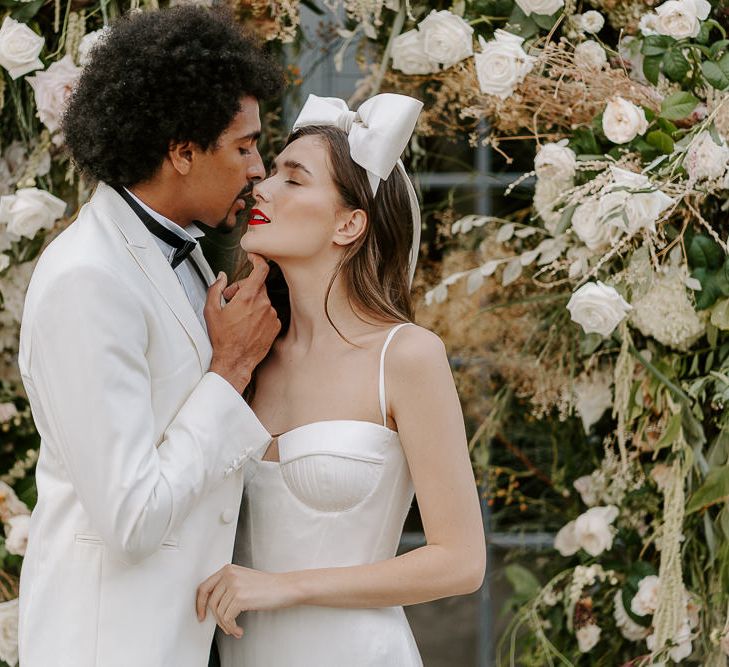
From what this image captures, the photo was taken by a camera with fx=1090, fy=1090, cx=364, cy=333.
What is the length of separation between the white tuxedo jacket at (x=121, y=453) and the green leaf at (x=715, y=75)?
4.04ft

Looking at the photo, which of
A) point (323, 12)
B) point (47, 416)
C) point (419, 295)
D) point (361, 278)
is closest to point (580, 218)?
point (361, 278)

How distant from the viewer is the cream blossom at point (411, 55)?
8.53 feet

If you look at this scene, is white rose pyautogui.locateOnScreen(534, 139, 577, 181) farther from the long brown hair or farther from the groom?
the groom

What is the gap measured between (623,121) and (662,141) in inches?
3.8

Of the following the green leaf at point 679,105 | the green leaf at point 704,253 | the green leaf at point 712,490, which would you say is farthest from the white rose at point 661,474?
the green leaf at point 679,105

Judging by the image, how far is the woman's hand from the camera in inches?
A: 71.1

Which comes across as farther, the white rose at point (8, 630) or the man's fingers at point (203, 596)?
the white rose at point (8, 630)

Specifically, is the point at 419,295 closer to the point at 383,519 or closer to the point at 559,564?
the point at 559,564

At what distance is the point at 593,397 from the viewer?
8.88 ft

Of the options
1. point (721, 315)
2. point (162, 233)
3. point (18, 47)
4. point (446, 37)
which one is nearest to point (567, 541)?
point (721, 315)

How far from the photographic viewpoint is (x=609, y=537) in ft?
8.61

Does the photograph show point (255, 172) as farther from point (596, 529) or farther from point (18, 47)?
point (596, 529)

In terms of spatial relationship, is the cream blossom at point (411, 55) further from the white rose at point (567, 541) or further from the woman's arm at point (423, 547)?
the white rose at point (567, 541)

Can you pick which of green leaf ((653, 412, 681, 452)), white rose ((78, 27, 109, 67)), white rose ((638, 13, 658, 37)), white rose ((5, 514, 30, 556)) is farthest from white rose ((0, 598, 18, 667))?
white rose ((638, 13, 658, 37))
